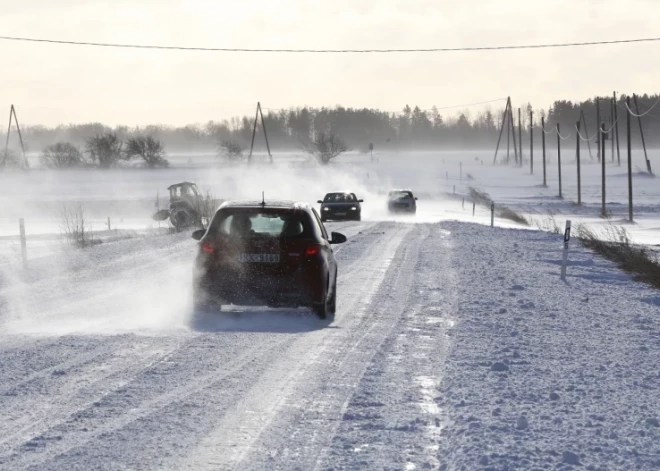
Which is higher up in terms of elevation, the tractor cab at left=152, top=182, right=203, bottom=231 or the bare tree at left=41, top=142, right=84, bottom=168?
the bare tree at left=41, top=142, right=84, bottom=168

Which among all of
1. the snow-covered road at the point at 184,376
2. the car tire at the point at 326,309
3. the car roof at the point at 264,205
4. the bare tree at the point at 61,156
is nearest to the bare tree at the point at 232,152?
the bare tree at the point at 61,156

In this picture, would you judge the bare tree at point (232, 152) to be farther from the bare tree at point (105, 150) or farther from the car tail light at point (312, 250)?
the car tail light at point (312, 250)

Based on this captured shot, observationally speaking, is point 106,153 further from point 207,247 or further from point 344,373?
point 344,373

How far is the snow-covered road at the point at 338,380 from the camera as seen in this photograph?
20.1ft

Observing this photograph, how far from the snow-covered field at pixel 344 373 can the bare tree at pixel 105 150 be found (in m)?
115

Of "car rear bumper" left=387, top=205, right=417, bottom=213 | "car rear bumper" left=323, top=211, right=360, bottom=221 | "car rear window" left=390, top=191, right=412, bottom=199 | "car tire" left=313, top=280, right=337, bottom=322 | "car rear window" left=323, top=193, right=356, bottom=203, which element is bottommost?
"car rear bumper" left=387, top=205, right=417, bottom=213

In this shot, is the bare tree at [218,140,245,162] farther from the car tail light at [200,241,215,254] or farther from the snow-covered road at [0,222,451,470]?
the car tail light at [200,241,215,254]

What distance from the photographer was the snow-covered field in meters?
6.16

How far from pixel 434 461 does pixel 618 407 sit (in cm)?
227

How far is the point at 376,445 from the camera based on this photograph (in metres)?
→ 6.25

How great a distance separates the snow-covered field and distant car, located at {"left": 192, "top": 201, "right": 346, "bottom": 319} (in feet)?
1.21

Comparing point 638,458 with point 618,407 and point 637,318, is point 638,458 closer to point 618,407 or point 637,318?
point 618,407

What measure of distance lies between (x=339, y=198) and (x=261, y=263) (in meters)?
32.2

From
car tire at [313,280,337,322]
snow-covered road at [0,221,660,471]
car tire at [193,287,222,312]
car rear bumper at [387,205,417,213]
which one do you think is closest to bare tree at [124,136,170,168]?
car rear bumper at [387,205,417,213]
